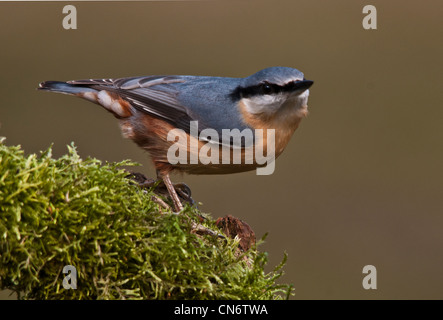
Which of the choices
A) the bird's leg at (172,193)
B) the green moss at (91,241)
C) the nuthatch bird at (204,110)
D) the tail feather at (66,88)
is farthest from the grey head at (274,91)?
the green moss at (91,241)

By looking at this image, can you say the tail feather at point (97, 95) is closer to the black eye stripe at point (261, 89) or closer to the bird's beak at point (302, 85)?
Answer: the black eye stripe at point (261, 89)

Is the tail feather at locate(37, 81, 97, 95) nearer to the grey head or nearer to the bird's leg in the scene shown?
the bird's leg

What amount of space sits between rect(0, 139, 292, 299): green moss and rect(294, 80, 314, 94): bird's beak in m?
1.00

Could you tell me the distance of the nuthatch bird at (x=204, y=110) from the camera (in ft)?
8.88

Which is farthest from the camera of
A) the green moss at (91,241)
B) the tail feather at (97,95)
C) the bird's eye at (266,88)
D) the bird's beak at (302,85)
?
the tail feather at (97,95)

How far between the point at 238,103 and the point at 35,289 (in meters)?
1.44

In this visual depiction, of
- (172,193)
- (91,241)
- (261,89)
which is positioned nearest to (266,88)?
(261,89)

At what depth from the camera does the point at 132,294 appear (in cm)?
170

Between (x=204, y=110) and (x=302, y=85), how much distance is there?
0.52 m

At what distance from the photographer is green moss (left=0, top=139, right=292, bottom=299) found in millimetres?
1630

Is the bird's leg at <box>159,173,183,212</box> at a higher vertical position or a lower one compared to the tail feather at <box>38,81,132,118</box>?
lower

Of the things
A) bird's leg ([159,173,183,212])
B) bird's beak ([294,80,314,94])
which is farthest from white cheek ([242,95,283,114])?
bird's leg ([159,173,183,212])
